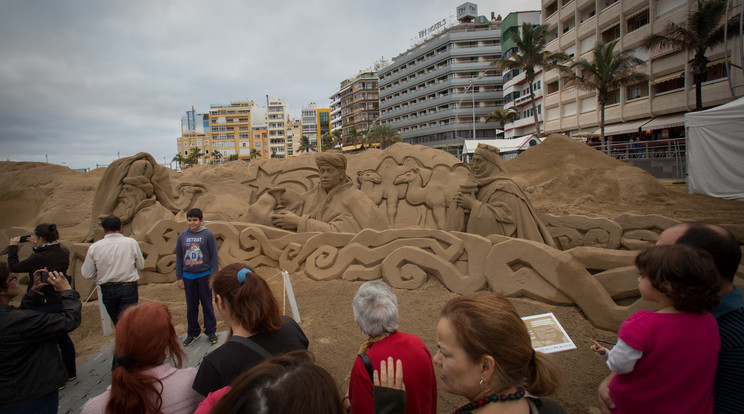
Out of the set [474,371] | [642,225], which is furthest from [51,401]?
[642,225]

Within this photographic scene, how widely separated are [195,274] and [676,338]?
3.96 meters

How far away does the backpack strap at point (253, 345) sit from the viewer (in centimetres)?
174

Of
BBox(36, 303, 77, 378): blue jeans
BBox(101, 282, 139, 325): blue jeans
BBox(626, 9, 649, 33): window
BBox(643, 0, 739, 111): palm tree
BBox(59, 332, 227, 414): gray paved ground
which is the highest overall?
BBox(626, 9, 649, 33): window

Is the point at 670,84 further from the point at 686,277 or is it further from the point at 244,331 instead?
the point at 244,331

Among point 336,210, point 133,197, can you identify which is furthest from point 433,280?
point 133,197

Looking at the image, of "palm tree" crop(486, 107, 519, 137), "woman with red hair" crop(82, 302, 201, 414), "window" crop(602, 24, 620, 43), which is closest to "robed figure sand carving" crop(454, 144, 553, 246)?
"woman with red hair" crop(82, 302, 201, 414)

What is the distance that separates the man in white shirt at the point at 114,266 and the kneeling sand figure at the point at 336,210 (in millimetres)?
2821

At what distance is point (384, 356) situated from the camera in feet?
5.61

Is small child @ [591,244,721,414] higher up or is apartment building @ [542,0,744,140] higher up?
apartment building @ [542,0,744,140]

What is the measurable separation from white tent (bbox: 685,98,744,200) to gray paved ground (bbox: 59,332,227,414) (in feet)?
40.9

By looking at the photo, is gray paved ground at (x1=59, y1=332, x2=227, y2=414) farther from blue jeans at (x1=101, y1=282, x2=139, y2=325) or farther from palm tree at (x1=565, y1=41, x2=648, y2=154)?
palm tree at (x1=565, y1=41, x2=648, y2=154)

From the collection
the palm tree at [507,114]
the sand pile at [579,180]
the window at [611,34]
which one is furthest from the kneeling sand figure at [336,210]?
the palm tree at [507,114]

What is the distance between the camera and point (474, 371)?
50.6 inches

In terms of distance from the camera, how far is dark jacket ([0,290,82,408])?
78.5 inches
